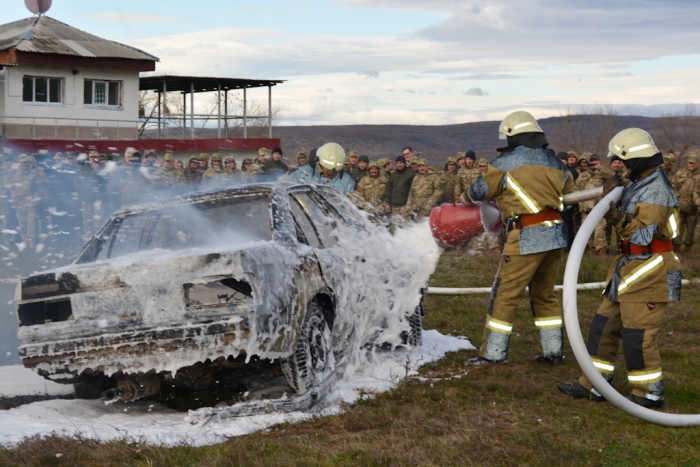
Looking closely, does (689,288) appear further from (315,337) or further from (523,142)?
(315,337)

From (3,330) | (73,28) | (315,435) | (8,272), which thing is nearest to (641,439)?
(315,435)

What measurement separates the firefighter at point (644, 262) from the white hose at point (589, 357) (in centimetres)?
26

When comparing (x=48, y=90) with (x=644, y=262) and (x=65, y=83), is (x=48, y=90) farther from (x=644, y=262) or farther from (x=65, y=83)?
(x=644, y=262)

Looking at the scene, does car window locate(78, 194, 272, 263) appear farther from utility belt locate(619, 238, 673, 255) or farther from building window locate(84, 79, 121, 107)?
building window locate(84, 79, 121, 107)

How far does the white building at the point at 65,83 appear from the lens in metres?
32.3

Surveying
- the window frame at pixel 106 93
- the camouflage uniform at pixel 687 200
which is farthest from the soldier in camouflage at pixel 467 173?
the window frame at pixel 106 93

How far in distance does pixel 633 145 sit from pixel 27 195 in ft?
42.5

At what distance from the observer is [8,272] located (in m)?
14.2

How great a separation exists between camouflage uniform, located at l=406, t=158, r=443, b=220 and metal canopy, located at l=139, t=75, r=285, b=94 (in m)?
20.2

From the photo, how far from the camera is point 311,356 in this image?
5750 millimetres

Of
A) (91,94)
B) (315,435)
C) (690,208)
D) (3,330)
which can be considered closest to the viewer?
(315,435)

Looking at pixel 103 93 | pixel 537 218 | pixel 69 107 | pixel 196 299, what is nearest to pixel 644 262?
pixel 537 218

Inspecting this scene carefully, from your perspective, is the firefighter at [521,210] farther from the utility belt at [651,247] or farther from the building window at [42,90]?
the building window at [42,90]

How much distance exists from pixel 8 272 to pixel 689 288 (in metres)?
11.0
